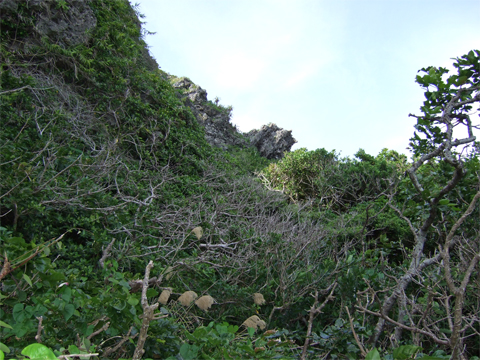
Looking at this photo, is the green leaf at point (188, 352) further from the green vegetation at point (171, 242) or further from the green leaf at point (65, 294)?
the green leaf at point (65, 294)

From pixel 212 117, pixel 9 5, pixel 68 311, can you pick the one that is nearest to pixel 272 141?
pixel 212 117

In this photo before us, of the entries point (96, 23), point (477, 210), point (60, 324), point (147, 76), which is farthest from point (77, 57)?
point (477, 210)

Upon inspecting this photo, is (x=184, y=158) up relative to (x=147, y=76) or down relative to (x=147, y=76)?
down

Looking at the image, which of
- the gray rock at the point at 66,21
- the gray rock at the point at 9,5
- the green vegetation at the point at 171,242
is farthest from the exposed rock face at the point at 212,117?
the gray rock at the point at 9,5

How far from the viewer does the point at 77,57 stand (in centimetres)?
703

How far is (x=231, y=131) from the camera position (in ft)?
53.8

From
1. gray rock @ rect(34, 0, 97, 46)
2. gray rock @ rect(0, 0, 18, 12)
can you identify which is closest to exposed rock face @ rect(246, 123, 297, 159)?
gray rock @ rect(34, 0, 97, 46)

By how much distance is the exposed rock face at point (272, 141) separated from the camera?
16.5m

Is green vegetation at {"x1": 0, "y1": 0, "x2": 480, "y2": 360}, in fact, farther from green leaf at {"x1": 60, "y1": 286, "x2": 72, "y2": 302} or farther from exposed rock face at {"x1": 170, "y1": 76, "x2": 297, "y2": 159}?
exposed rock face at {"x1": 170, "y1": 76, "x2": 297, "y2": 159}

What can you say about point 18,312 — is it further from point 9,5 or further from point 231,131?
point 231,131

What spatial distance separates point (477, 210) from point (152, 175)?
5819 mm

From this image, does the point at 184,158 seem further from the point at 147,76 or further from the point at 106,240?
the point at 106,240

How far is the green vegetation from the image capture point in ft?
5.72

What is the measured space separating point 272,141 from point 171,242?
12.2 m
